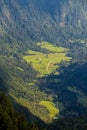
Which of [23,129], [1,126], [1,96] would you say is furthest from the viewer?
[1,96]

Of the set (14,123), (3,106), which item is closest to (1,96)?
(3,106)

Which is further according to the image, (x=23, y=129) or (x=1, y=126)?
(x=23, y=129)

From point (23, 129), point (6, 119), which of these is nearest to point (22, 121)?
point (23, 129)

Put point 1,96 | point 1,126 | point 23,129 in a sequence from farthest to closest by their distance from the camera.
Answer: point 1,96 → point 23,129 → point 1,126

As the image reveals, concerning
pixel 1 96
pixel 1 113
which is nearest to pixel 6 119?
pixel 1 113

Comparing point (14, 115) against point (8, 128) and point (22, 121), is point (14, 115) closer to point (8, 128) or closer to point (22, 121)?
point (22, 121)

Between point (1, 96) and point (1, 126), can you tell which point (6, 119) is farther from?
point (1, 96)

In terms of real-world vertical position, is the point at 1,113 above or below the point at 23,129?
above

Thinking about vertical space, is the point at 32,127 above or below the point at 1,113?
below
